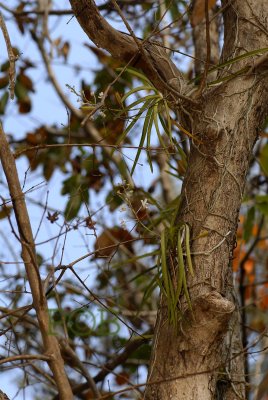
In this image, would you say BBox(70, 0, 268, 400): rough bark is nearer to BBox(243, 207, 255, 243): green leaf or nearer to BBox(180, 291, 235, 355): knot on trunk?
BBox(180, 291, 235, 355): knot on trunk

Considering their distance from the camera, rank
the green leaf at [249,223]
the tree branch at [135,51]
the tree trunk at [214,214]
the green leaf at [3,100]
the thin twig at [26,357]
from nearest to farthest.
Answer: the thin twig at [26,357] < the tree trunk at [214,214] < the tree branch at [135,51] < the green leaf at [249,223] < the green leaf at [3,100]

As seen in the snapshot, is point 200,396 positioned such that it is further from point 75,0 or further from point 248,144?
point 75,0

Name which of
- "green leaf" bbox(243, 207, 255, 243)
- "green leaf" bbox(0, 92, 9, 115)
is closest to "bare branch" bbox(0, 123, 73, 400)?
"green leaf" bbox(243, 207, 255, 243)

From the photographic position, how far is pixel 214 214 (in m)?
1.74

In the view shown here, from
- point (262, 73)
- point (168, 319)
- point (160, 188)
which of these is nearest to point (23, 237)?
point (168, 319)

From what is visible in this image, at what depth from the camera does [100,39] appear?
1.83 metres

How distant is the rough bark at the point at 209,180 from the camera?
1.65 metres

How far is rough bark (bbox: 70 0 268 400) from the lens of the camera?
1646 mm

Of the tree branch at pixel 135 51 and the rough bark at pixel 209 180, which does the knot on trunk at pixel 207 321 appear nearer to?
the rough bark at pixel 209 180

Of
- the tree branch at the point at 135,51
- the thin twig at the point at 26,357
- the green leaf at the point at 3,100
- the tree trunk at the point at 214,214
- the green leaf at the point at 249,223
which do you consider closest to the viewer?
the thin twig at the point at 26,357

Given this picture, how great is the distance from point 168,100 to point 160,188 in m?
2.29

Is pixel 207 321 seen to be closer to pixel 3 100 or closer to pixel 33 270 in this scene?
pixel 33 270

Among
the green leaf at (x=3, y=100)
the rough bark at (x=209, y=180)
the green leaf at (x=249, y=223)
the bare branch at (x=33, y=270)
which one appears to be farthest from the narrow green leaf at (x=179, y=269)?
the green leaf at (x=3, y=100)

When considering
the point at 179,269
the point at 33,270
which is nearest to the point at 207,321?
the point at 179,269
